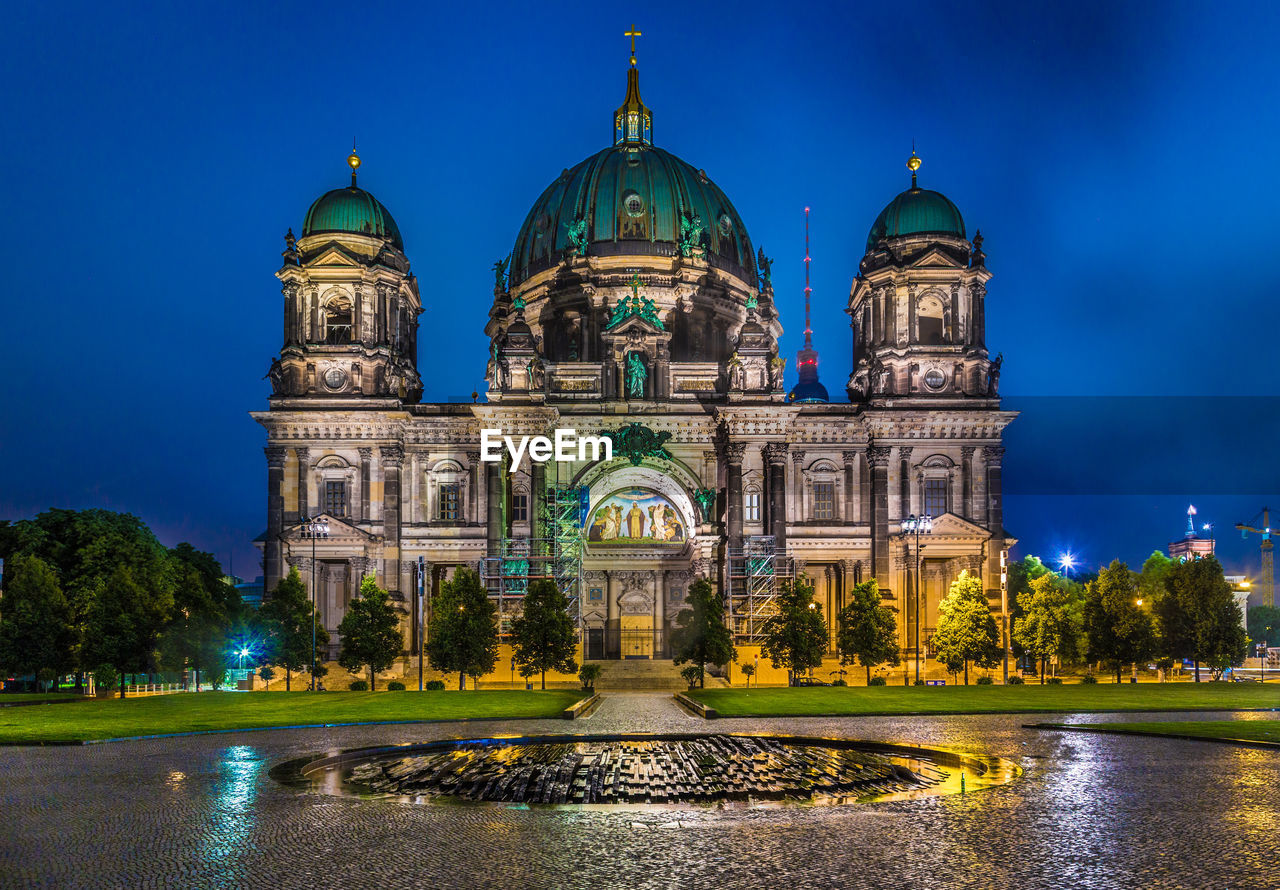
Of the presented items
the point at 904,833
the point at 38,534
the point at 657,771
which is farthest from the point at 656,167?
the point at 904,833

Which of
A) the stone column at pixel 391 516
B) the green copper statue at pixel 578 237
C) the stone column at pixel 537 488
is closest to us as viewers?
the stone column at pixel 537 488

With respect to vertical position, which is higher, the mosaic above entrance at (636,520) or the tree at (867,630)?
the mosaic above entrance at (636,520)

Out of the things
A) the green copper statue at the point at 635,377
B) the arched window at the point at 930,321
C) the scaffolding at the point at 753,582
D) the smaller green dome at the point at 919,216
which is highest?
the smaller green dome at the point at 919,216

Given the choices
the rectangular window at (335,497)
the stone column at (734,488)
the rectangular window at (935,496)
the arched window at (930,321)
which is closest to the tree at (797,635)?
the stone column at (734,488)

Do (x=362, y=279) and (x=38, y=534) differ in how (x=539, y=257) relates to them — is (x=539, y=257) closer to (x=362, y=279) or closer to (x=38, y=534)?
(x=362, y=279)

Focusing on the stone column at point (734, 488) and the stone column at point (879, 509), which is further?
the stone column at point (879, 509)

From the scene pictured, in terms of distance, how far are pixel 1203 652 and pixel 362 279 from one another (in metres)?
52.2

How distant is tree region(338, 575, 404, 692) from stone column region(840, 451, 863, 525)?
29280mm

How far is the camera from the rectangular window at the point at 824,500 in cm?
7419

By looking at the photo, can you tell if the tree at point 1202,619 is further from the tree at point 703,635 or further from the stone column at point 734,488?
the stone column at point 734,488

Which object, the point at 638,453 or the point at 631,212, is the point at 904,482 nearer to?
the point at 638,453

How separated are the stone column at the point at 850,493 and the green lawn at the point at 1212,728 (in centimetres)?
4092

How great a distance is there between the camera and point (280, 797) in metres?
19.3

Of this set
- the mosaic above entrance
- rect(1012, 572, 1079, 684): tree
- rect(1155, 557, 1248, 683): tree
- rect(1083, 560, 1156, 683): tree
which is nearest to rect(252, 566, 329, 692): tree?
the mosaic above entrance
